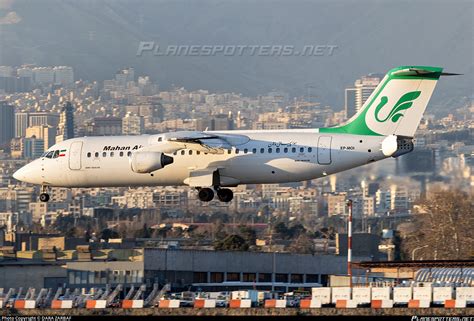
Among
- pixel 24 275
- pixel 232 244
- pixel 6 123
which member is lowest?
pixel 24 275

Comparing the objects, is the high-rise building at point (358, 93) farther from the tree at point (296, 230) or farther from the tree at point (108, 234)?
the tree at point (108, 234)

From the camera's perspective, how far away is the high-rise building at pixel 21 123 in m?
168

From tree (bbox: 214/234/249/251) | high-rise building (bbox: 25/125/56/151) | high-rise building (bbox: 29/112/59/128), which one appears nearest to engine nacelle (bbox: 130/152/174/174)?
tree (bbox: 214/234/249/251)

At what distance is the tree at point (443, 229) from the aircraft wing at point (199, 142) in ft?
106

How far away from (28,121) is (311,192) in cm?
5874

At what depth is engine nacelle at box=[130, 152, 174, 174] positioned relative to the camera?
63.0 m

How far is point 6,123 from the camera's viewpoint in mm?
177375

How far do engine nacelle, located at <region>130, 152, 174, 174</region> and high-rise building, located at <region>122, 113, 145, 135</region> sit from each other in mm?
102097

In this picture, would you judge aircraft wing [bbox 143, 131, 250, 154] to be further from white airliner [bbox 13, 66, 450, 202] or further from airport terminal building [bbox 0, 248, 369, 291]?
airport terminal building [bbox 0, 248, 369, 291]

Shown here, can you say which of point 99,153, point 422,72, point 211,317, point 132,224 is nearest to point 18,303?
point 211,317

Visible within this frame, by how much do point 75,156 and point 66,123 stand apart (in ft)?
360
